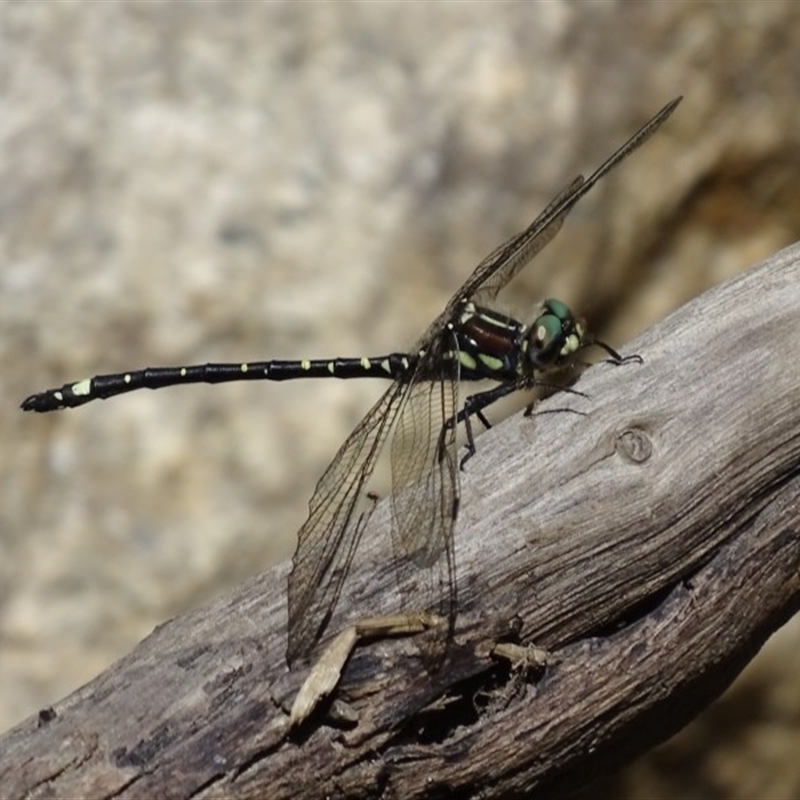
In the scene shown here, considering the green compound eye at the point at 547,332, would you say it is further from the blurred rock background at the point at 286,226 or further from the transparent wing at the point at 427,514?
the blurred rock background at the point at 286,226

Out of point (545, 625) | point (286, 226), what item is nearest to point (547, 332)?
point (545, 625)

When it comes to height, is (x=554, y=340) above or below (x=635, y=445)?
above

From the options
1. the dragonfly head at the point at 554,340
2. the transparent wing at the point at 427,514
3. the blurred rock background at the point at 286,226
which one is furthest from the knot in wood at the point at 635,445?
the blurred rock background at the point at 286,226

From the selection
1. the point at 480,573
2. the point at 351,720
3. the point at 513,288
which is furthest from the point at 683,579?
the point at 513,288

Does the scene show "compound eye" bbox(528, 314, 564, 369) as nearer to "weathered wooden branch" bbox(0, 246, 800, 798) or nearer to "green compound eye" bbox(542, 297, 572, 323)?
A: "green compound eye" bbox(542, 297, 572, 323)

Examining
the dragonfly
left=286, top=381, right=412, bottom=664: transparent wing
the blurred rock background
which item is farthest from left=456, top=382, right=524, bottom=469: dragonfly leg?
the blurred rock background

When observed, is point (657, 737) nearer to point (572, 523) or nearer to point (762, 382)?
point (572, 523)

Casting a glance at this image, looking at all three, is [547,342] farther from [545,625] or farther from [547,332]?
[545,625]
